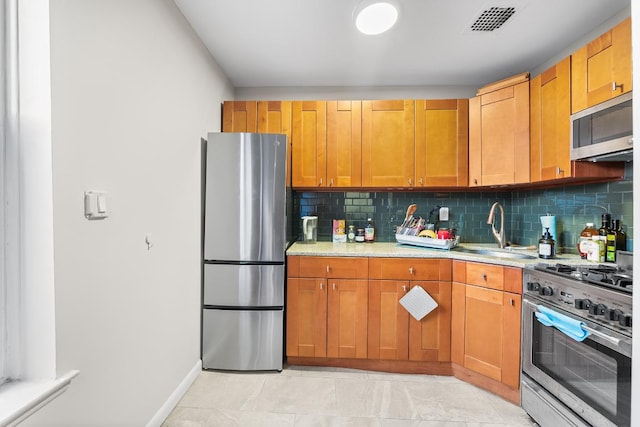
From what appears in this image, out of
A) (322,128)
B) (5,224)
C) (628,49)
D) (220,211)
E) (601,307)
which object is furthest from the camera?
(322,128)

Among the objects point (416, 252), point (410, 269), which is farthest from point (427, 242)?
point (410, 269)

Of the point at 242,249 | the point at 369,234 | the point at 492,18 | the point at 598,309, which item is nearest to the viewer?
the point at 598,309

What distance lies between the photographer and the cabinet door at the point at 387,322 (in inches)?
93.5

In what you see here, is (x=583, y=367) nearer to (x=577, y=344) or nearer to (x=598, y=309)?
(x=577, y=344)

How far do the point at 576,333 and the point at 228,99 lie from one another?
3.00 meters

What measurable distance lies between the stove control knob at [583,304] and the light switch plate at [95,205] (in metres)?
2.21

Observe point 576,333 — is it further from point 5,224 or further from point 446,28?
point 5,224

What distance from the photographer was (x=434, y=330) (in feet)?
7.75

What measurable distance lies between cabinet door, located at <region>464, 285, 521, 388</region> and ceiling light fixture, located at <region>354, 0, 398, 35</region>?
6.06 feet

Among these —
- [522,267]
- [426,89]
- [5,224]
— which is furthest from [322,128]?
[5,224]

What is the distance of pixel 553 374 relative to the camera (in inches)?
67.9

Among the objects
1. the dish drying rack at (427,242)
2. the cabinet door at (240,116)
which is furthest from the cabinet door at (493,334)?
the cabinet door at (240,116)

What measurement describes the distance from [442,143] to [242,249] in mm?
1897

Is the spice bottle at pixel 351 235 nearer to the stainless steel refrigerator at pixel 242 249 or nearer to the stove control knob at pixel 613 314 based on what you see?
the stainless steel refrigerator at pixel 242 249
